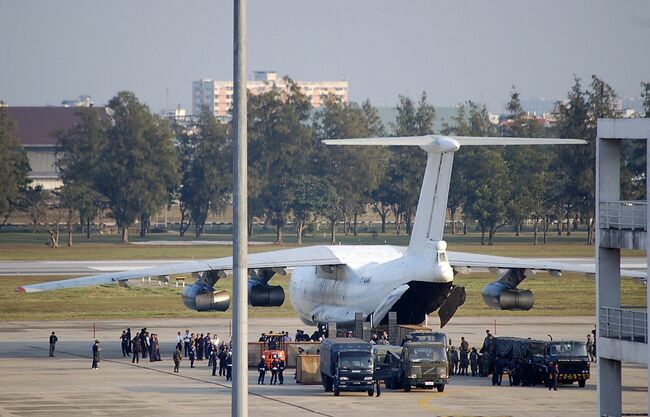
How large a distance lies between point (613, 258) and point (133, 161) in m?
120

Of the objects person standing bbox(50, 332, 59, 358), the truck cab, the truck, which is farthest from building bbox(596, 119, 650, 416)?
person standing bbox(50, 332, 59, 358)

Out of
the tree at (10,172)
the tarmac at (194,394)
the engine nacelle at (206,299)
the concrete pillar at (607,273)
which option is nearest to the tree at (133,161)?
the tree at (10,172)

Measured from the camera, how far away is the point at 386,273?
48.0 meters

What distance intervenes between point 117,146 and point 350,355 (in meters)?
105

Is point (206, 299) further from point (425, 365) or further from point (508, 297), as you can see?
point (508, 297)

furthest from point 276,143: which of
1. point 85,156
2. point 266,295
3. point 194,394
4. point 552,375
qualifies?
point 194,394

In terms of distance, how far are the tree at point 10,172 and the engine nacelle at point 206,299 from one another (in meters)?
89.9

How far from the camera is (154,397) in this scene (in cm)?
4097

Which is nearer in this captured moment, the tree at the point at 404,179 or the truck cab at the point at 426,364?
the truck cab at the point at 426,364

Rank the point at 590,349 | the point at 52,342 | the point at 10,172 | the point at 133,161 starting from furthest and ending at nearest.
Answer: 1. the point at 133,161
2. the point at 10,172
3. the point at 52,342
4. the point at 590,349

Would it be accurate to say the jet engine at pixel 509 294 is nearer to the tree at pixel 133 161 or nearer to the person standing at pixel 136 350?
the person standing at pixel 136 350

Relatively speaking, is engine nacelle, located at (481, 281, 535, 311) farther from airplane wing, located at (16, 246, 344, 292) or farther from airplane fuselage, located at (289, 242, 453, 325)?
airplane wing, located at (16, 246, 344, 292)

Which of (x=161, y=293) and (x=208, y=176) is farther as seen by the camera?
(x=208, y=176)

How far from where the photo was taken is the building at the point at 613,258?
24.6 m
